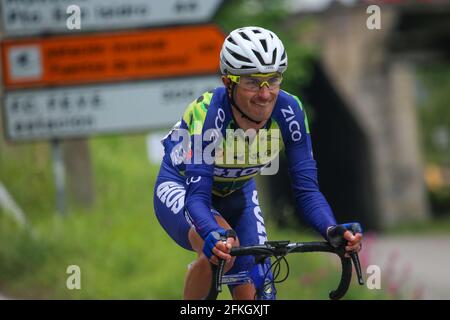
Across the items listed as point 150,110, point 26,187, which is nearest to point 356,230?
point 150,110

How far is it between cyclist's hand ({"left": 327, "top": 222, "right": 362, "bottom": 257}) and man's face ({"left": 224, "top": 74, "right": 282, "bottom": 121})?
28.2 inches

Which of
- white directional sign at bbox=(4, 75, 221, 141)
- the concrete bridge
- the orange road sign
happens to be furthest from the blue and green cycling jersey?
the concrete bridge

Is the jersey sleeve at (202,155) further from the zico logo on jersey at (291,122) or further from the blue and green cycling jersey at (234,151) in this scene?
the zico logo on jersey at (291,122)

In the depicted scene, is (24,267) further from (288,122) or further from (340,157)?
(340,157)

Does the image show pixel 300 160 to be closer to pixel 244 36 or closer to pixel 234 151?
pixel 234 151

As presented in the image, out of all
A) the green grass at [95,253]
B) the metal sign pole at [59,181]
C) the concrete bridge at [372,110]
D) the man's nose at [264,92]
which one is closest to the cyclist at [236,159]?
the man's nose at [264,92]

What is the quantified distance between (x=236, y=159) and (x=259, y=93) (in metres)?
0.49

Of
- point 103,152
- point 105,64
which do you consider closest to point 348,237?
point 105,64

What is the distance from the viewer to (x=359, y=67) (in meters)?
27.9

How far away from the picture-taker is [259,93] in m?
4.63

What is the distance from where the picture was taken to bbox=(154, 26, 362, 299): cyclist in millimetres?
4566

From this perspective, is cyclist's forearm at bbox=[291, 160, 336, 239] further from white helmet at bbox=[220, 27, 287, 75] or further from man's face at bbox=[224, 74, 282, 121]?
white helmet at bbox=[220, 27, 287, 75]

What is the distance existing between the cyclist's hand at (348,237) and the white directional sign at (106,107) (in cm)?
694

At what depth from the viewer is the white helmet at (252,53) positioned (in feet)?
15.1
